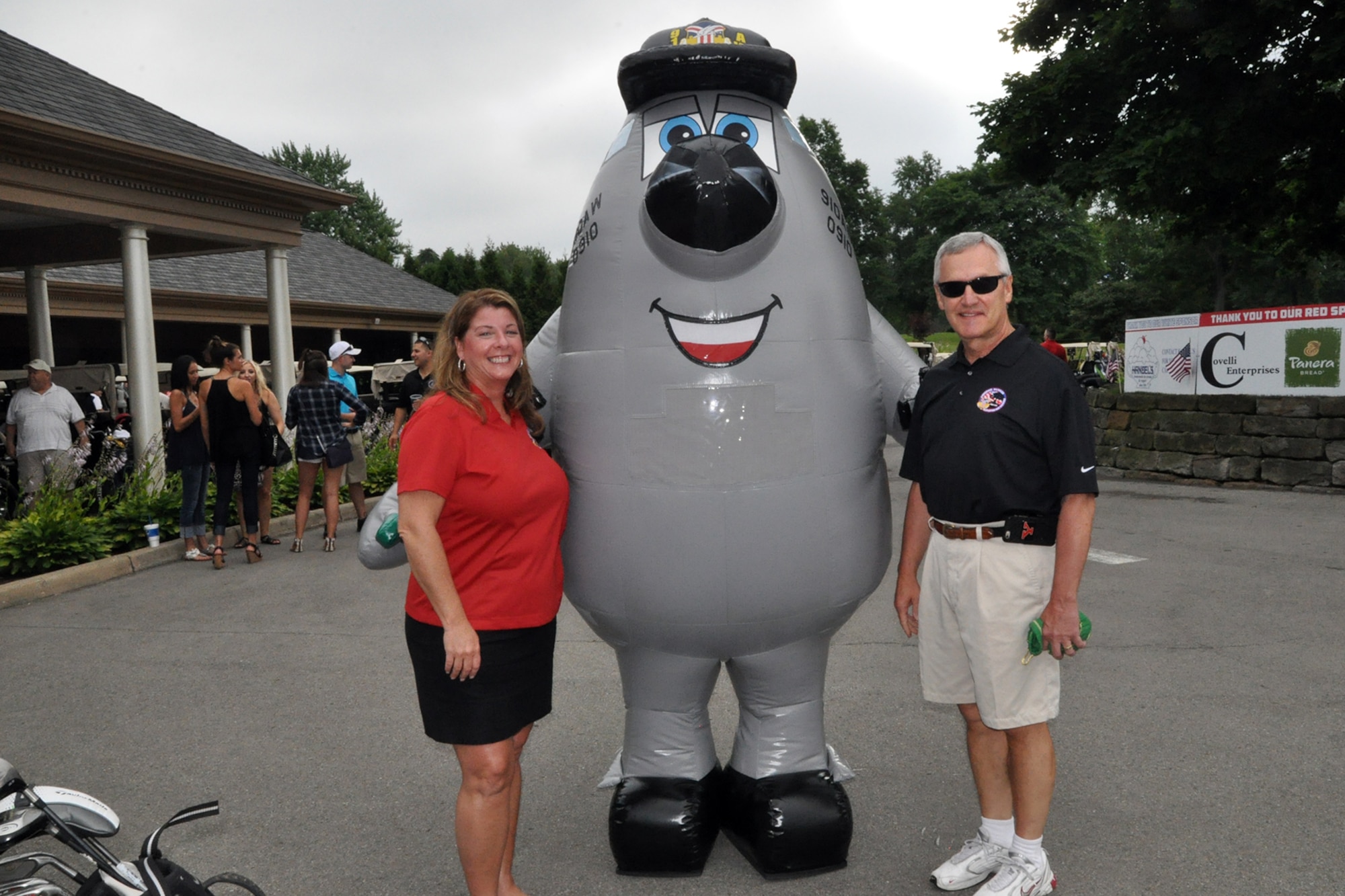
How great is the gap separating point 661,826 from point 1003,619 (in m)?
1.17

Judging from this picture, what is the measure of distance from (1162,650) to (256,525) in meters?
6.60

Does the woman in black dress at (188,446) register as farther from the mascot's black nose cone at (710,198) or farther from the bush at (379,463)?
the mascot's black nose cone at (710,198)

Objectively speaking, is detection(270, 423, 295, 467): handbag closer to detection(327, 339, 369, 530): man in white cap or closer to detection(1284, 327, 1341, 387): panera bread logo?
detection(327, 339, 369, 530): man in white cap

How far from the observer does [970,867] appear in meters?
2.89

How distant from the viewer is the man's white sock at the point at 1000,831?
2881 mm

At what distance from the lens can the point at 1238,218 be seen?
13.5 m

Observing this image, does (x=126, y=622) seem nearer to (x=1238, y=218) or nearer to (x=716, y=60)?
(x=716, y=60)

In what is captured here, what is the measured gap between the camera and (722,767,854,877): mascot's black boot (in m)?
2.90

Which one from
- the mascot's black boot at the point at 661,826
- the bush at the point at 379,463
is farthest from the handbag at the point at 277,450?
the mascot's black boot at the point at 661,826

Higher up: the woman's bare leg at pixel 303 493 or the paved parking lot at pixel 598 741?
the woman's bare leg at pixel 303 493

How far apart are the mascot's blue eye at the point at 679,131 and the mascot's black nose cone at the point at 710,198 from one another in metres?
0.21

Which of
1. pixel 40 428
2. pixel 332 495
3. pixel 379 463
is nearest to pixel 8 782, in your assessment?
pixel 332 495

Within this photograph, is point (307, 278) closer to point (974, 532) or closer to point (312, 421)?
point (312, 421)

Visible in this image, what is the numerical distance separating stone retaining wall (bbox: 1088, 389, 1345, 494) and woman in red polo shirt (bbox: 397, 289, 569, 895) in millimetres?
10285
